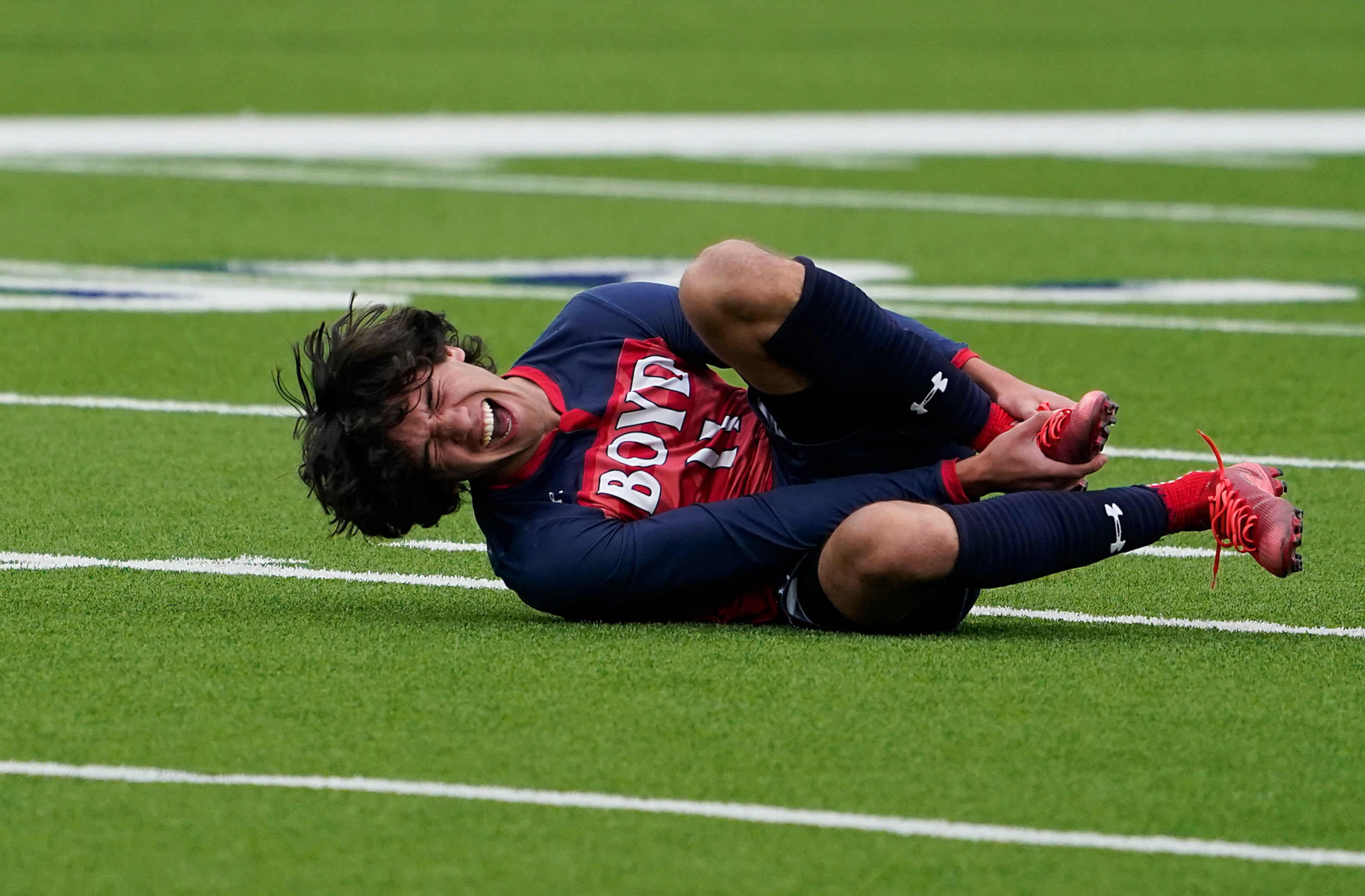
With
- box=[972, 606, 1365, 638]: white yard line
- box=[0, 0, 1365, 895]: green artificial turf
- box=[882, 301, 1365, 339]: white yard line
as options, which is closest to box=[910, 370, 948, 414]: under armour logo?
box=[0, 0, 1365, 895]: green artificial turf

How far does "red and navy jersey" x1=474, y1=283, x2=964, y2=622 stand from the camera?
14.9 ft

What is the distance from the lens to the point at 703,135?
49.6 ft

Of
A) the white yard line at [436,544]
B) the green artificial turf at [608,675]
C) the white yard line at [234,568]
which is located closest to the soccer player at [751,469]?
the green artificial turf at [608,675]

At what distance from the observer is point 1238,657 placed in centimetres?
451

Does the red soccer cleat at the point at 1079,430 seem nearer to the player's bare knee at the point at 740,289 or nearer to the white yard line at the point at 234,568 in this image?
the player's bare knee at the point at 740,289

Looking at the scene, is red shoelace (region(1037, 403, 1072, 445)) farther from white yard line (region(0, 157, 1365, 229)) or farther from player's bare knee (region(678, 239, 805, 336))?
white yard line (region(0, 157, 1365, 229))

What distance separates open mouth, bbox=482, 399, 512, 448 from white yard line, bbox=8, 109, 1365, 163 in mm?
9461

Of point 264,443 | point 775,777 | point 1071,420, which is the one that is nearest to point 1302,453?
point 1071,420

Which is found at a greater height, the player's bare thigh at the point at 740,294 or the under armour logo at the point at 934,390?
the player's bare thigh at the point at 740,294

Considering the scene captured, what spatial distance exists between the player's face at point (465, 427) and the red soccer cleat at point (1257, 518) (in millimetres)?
1316

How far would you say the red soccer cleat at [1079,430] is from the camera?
4.40 metres

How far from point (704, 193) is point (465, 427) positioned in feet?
26.7

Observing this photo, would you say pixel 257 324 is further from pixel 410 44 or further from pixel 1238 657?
pixel 410 44

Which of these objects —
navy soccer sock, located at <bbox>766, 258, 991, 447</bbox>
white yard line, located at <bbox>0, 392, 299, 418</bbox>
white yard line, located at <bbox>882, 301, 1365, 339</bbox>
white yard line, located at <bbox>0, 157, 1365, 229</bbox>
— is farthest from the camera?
white yard line, located at <bbox>0, 157, 1365, 229</bbox>
